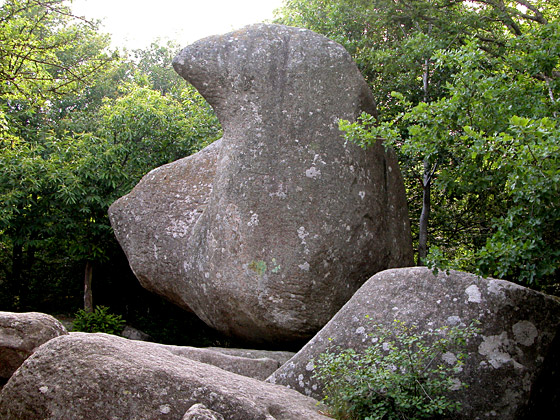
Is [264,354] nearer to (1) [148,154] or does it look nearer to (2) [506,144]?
(2) [506,144]

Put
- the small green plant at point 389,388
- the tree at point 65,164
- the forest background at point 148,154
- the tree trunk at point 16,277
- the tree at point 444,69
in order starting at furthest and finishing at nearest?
the tree trunk at point 16,277 → the tree at point 65,164 → the forest background at point 148,154 → the tree at point 444,69 → the small green plant at point 389,388

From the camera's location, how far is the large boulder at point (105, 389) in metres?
3.01

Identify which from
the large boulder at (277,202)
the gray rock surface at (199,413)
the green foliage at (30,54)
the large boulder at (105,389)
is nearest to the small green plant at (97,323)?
the large boulder at (277,202)

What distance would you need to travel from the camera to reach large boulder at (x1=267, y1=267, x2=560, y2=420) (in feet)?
16.6

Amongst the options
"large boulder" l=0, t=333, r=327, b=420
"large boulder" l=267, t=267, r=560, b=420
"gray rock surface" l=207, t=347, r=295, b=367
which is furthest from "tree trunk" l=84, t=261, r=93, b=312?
"large boulder" l=0, t=333, r=327, b=420

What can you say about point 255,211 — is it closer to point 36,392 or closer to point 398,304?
point 398,304

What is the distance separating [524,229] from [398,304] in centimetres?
156

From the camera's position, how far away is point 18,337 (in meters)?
3.93

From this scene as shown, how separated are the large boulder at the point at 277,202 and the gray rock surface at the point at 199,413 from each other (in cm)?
429

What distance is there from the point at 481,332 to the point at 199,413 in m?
3.36

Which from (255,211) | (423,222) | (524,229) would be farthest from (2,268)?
(524,229)

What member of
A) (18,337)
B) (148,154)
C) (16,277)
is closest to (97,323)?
(148,154)

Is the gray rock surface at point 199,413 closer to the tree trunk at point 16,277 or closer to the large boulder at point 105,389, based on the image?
the large boulder at point 105,389

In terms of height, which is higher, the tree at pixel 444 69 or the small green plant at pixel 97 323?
the tree at pixel 444 69
